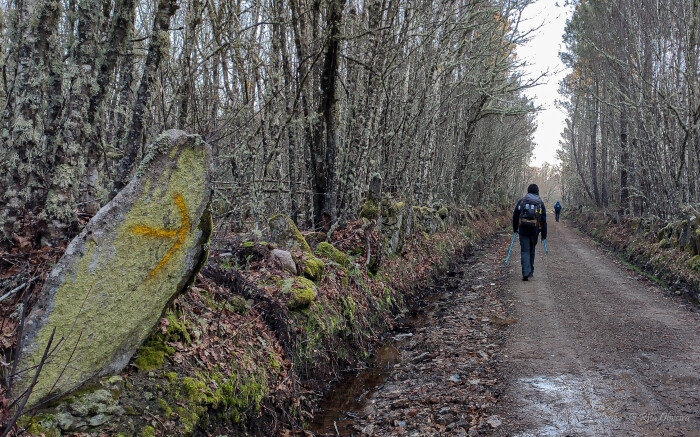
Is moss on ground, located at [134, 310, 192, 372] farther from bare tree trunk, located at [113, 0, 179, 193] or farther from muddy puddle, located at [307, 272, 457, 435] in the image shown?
muddy puddle, located at [307, 272, 457, 435]

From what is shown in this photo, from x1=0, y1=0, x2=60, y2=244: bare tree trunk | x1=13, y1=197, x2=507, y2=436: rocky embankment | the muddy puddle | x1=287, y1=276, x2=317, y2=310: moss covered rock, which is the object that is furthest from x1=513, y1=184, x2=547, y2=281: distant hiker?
x1=0, y1=0, x2=60, y2=244: bare tree trunk

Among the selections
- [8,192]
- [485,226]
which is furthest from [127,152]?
[485,226]

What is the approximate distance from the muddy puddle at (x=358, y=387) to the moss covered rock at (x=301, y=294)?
1061 mm

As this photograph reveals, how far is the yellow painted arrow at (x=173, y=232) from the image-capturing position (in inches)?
146

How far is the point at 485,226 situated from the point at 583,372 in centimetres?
2072

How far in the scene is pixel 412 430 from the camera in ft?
14.8

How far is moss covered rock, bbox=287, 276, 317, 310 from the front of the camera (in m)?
5.75

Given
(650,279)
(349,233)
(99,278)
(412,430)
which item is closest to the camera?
(99,278)

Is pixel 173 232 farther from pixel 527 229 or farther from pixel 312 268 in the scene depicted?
pixel 527 229

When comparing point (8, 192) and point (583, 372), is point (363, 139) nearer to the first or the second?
point (583, 372)

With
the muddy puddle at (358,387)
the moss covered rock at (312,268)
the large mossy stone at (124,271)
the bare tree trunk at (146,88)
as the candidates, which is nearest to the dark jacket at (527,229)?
the muddy puddle at (358,387)

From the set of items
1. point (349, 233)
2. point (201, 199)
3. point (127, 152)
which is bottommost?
point (349, 233)

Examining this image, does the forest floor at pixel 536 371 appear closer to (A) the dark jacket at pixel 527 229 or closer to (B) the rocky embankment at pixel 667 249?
(B) the rocky embankment at pixel 667 249

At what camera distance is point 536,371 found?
5.54 metres
